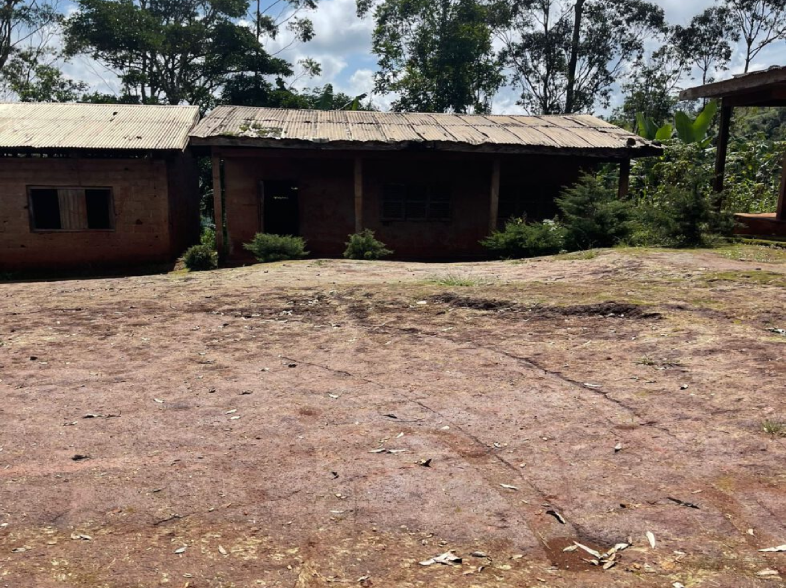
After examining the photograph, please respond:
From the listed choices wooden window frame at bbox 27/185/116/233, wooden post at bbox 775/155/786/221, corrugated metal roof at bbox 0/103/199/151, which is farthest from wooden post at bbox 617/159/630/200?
wooden window frame at bbox 27/185/116/233

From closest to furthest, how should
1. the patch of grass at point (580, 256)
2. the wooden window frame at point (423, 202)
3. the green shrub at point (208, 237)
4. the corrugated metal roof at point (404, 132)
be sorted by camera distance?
the patch of grass at point (580, 256) → the corrugated metal roof at point (404, 132) → the wooden window frame at point (423, 202) → the green shrub at point (208, 237)

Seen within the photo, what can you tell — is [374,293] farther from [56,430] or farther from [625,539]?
[625,539]

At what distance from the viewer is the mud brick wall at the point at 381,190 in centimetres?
1334

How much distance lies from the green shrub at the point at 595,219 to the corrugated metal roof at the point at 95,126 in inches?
301

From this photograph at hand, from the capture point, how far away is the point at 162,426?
3682 mm

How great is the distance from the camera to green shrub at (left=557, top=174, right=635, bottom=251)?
35.9 feet

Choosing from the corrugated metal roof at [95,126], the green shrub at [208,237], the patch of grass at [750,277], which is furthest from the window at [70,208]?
the patch of grass at [750,277]

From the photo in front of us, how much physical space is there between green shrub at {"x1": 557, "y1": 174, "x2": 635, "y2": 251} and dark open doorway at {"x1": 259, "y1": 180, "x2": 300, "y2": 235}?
19.4 feet

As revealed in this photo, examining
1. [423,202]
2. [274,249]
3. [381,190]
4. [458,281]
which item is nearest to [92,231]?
[274,249]

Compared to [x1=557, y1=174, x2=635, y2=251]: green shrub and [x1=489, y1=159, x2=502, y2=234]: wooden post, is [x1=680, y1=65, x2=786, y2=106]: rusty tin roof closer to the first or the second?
[x1=557, y1=174, x2=635, y2=251]: green shrub

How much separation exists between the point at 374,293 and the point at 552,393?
11.2ft

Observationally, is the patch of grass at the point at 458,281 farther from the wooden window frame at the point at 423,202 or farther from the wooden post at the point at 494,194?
the wooden window frame at the point at 423,202

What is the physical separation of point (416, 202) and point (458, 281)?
6689 mm

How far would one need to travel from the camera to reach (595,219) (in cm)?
1098
